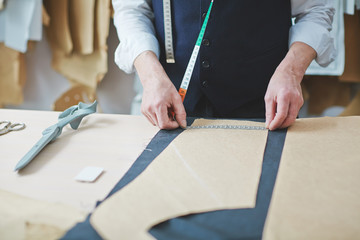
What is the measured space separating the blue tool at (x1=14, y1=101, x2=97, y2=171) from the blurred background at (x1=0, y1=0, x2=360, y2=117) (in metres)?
0.84

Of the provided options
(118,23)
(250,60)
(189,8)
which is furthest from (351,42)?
(118,23)

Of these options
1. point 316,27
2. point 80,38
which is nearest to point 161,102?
point 316,27

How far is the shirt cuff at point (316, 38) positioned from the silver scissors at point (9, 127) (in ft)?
2.38

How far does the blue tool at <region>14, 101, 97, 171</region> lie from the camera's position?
56cm

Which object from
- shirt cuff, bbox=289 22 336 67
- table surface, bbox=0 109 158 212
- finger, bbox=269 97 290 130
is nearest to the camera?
table surface, bbox=0 109 158 212

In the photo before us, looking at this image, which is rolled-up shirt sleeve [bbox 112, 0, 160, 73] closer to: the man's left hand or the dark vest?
the dark vest

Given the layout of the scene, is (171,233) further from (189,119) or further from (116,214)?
(189,119)

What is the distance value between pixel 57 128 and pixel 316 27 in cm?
69

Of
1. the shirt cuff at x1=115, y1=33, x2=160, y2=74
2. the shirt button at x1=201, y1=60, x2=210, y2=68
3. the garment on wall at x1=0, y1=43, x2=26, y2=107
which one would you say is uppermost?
the shirt cuff at x1=115, y1=33, x2=160, y2=74

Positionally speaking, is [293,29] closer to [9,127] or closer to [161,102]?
[161,102]

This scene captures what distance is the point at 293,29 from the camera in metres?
0.85

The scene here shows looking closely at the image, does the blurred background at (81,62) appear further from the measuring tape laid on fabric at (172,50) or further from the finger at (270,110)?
the finger at (270,110)

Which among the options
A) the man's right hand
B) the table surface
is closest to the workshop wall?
the table surface

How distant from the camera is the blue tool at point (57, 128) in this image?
0.56 metres
